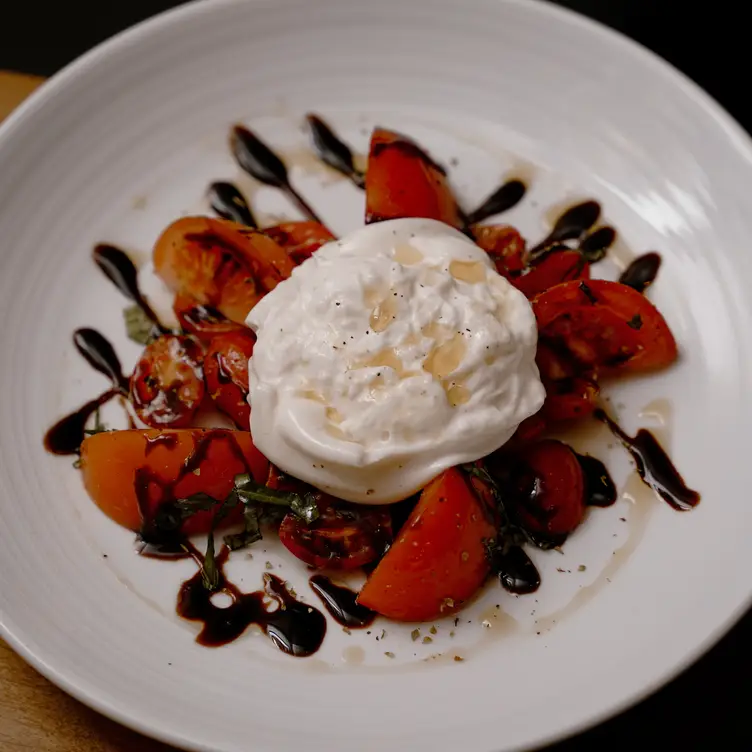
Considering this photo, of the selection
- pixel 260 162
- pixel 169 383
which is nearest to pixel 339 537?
pixel 169 383

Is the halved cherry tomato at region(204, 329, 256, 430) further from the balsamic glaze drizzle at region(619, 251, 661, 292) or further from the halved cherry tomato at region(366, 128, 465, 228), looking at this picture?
the balsamic glaze drizzle at region(619, 251, 661, 292)

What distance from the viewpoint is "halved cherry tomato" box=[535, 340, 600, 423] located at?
1.77m

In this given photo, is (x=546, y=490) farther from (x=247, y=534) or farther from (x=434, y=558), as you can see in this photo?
(x=247, y=534)

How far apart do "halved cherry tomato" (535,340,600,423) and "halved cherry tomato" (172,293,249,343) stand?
64cm

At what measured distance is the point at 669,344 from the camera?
72.3 inches

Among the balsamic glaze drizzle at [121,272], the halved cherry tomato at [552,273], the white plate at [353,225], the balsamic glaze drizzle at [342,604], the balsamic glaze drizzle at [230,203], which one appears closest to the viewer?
the white plate at [353,225]

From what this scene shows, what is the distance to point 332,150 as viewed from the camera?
224cm

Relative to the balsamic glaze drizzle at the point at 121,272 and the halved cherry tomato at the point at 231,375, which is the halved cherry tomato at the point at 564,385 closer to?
the halved cherry tomato at the point at 231,375

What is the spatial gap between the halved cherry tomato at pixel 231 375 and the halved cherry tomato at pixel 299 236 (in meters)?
0.27

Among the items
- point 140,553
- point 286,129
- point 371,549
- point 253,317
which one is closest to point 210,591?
point 140,553

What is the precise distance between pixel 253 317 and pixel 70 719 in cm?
80

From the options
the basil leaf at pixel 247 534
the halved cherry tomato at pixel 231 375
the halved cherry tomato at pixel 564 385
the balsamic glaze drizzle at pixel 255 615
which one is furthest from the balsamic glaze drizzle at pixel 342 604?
the halved cherry tomato at pixel 564 385

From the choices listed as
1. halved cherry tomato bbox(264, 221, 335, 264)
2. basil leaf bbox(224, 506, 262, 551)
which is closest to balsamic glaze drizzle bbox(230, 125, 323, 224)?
halved cherry tomato bbox(264, 221, 335, 264)

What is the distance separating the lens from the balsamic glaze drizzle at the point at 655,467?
1.72m
